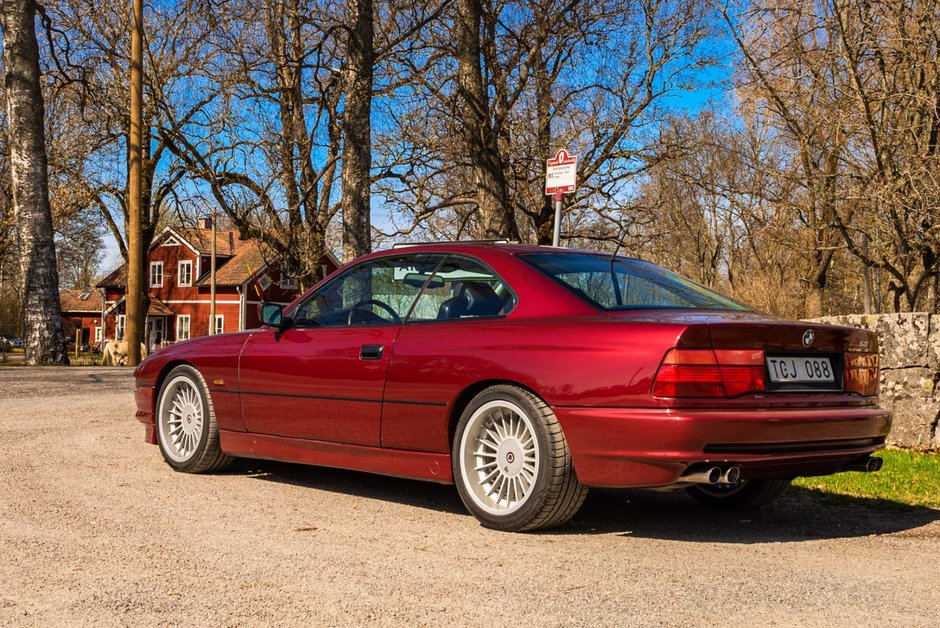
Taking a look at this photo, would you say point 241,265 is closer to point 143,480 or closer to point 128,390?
point 128,390

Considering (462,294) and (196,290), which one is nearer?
(462,294)

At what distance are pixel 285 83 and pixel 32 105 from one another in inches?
186

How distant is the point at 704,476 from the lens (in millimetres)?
4414

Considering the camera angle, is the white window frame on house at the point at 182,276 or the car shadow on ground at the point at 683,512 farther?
the white window frame on house at the point at 182,276

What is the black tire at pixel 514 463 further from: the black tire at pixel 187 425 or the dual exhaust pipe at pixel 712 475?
the black tire at pixel 187 425

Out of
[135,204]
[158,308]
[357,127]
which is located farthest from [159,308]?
[357,127]

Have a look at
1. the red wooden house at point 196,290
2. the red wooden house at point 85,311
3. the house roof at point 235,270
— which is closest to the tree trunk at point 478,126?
the red wooden house at point 196,290

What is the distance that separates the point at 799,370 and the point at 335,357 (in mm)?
2530

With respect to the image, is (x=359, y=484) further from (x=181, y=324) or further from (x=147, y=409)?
(x=181, y=324)

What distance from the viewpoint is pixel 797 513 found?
5797mm

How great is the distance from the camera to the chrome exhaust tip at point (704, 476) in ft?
14.5

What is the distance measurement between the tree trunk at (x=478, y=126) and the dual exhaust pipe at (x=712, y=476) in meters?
10.1

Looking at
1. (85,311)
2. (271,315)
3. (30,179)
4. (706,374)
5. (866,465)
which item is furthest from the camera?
(85,311)

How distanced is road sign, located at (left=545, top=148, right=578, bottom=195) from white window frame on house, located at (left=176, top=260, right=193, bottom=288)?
5275 centimetres
